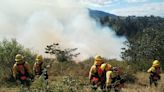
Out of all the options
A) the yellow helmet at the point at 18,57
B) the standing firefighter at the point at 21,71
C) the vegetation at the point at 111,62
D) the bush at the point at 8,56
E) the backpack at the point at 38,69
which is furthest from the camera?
the bush at the point at 8,56

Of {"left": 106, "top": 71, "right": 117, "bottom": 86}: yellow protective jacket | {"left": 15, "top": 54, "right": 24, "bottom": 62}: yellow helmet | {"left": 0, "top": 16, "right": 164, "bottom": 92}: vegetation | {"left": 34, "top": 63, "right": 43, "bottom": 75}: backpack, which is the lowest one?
{"left": 0, "top": 16, "right": 164, "bottom": 92}: vegetation

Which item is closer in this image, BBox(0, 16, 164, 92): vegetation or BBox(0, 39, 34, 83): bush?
BBox(0, 16, 164, 92): vegetation

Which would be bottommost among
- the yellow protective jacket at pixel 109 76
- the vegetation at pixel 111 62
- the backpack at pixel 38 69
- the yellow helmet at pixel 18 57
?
the vegetation at pixel 111 62

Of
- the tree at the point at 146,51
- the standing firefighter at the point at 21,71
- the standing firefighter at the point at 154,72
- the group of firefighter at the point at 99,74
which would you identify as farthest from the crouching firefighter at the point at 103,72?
the tree at the point at 146,51

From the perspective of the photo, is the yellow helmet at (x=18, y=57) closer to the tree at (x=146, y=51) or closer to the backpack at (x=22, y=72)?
the backpack at (x=22, y=72)

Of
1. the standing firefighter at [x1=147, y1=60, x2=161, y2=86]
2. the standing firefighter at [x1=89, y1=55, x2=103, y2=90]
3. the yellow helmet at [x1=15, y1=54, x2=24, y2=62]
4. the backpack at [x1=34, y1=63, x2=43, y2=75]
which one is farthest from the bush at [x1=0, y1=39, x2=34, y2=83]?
the standing firefighter at [x1=89, y1=55, x2=103, y2=90]

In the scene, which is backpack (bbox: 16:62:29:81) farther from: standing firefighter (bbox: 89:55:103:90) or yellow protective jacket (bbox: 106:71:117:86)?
yellow protective jacket (bbox: 106:71:117:86)

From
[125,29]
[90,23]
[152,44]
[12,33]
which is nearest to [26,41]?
[12,33]

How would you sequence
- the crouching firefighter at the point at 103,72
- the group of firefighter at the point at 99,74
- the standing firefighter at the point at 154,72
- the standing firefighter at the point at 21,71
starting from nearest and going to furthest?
the group of firefighter at the point at 99,74, the crouching firefighter at the point at 103,72, the standing firefighter at the point at 21,71, the standing firefighter at the point at 154,72

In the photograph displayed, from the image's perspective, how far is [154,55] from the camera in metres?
34.7

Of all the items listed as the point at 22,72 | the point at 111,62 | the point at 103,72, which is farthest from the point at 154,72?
the point at 111,62

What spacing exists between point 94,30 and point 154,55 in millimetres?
52048

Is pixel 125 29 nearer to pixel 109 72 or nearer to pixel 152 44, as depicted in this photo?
pixel 152 44

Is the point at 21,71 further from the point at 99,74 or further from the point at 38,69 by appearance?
the point at 99,74
